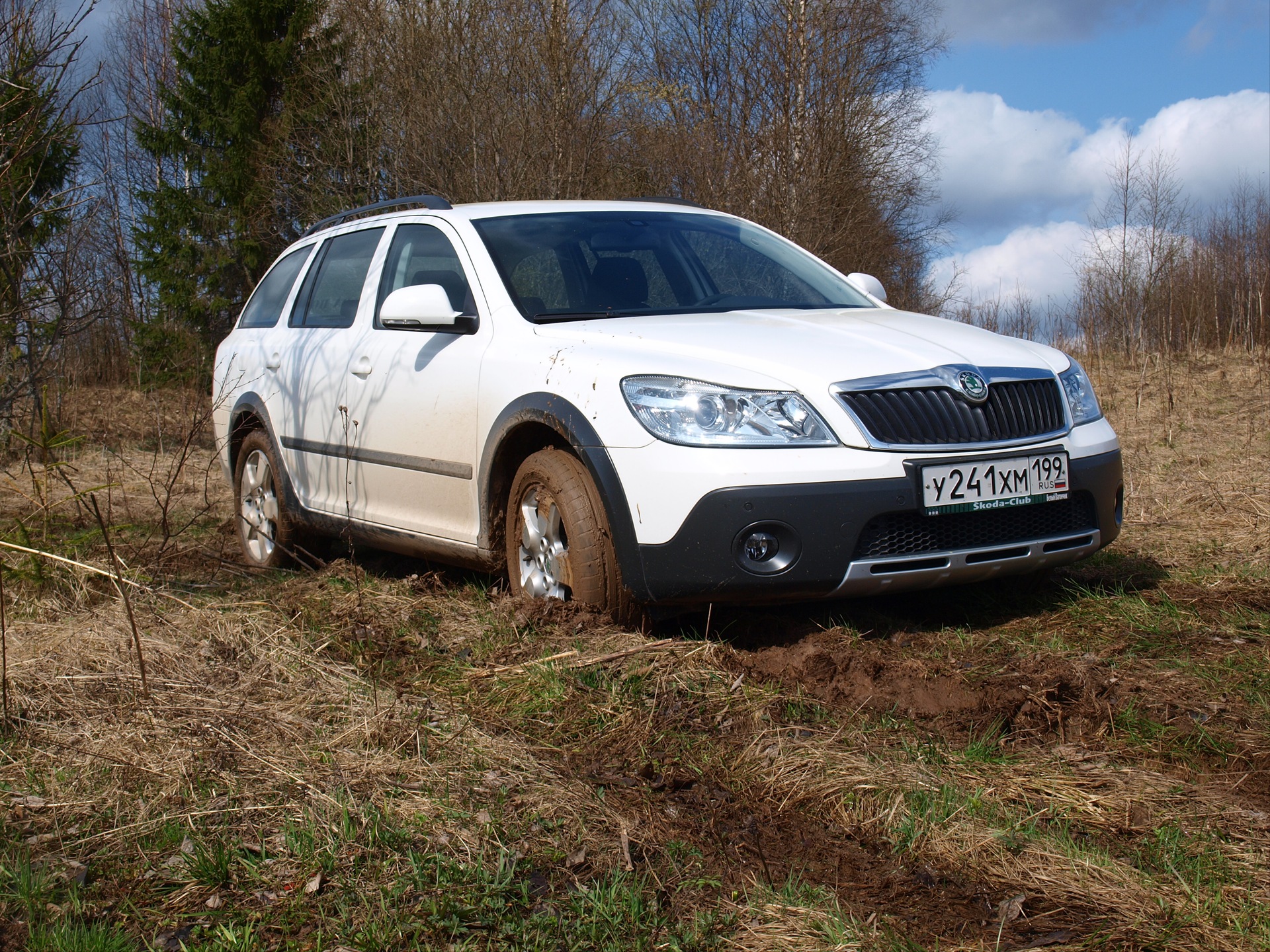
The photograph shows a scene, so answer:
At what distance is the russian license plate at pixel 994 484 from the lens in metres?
3.67

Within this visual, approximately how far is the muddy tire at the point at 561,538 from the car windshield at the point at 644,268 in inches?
27.0

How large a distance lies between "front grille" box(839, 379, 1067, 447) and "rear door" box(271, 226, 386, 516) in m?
2.59

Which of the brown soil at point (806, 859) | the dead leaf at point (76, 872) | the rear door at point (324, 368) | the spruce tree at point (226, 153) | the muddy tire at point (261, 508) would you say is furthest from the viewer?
the spruce tree at point (226, 153)

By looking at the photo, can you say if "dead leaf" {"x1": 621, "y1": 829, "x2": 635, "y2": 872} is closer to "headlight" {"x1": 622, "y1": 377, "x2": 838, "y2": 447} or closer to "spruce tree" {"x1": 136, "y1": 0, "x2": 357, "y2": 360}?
"headlight" {"x1": 622, "y1": 377, "x2": 838, "y2": 447}

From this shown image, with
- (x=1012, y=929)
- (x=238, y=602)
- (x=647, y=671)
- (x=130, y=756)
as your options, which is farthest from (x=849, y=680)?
(x=238, y=602)

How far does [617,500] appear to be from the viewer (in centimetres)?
372

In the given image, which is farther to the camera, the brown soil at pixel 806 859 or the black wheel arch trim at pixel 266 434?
the black wheel arch trim at pixel 266 434

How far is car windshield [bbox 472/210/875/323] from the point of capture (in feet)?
14.9

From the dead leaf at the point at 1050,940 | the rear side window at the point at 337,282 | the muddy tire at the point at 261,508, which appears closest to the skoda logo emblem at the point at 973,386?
the dead leaf at the point at 1050,940

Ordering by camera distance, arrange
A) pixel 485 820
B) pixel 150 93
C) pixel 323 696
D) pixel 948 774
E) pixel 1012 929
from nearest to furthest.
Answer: pixel 1012 929 → pixel 485 820 → pixel 948 774 → pixel 323 696 → pixel 150 93

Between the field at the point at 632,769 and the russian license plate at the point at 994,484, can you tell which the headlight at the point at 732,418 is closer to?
the russian license plate at the point at 994,484

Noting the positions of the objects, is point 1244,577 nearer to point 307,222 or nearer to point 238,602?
point 238,602

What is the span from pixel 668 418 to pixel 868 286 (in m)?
2.11

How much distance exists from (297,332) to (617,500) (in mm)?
2918
